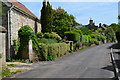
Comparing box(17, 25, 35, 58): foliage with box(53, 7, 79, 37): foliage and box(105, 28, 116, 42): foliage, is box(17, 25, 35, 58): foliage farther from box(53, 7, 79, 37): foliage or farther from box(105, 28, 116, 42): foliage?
box(105, 28, 116, 42): foliage

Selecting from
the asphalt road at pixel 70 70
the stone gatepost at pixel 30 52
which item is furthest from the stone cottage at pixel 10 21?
the asphalt road at pixel 70 70

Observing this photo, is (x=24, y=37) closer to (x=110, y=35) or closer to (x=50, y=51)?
(x=50, y=51)

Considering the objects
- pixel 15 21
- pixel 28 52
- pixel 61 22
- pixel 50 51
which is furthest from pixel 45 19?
pixel 28 52

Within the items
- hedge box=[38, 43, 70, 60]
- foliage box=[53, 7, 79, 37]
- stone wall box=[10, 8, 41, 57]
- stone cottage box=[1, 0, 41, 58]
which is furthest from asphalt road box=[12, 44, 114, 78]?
foliage box=[53, 7, 79, 37]

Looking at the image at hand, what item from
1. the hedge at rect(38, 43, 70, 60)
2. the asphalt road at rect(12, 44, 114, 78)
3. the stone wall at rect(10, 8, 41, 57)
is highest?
the stone wall at rect(10, 8, 41, 57)

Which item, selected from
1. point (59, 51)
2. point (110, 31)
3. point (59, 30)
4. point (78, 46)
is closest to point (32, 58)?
point (59, 51)

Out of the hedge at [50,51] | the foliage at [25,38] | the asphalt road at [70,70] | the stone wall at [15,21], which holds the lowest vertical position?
the asphalt road at [70,70]

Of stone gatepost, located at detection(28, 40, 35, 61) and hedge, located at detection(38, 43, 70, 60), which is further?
hedge, located at detection(38, 43, 70, 60)

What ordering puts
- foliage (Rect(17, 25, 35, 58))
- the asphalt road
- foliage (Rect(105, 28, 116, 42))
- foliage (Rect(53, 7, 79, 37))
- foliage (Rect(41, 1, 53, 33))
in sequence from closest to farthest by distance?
1. the asphalt road
2. foliage (Rect(17, 25, 35, 58))
3. foliage (Rect(41, 1, 53, 33))
4. foliage (Rect(53, 7, 79, 37))
5. foliage (Rect(105, 28, 116, 42))

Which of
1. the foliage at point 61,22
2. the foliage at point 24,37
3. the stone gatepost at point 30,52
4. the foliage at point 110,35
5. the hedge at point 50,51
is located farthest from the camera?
the foliage at point 110,35

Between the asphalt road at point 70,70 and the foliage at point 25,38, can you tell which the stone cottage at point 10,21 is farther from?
the asphalt road at point 70,70

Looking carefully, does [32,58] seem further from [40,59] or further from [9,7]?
[9,7]

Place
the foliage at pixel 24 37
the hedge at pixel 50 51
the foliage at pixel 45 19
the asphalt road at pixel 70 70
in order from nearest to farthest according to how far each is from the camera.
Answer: the asphalt road at pixel 70 70
the foliage at pixel 24 37
the hedge at pixel 50 51
the foliage at pixel 45 19

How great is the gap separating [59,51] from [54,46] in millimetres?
2274
